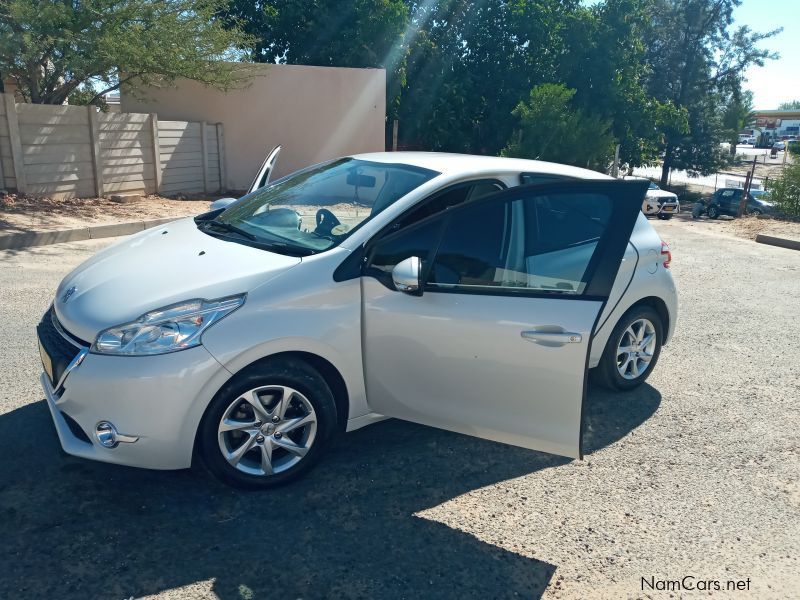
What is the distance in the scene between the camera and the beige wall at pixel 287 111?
54.3 ft

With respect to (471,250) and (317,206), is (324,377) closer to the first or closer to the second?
(471,250)

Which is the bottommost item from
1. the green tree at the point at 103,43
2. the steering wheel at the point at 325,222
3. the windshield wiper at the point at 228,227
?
→ the windshield wiper at the point at 228,227

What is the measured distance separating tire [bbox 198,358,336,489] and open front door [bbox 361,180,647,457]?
329mm

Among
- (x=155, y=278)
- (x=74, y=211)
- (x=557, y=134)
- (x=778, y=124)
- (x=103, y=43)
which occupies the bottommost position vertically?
(x=74, y=211)

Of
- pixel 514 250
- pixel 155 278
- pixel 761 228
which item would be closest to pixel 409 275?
pixel 514 250

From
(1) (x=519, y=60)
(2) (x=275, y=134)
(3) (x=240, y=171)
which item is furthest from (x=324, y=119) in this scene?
(1) (x=519, y=60)

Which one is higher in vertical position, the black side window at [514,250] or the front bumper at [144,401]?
the black side window at [514,250]

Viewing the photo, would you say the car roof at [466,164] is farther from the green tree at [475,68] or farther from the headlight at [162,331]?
the green tree at [475,68]

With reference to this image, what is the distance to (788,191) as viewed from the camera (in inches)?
665

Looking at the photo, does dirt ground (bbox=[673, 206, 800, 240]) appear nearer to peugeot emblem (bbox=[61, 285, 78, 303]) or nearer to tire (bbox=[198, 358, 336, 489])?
tire (bbox=[198, 358, 336, 489])

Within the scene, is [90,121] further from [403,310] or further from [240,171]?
[403,310]

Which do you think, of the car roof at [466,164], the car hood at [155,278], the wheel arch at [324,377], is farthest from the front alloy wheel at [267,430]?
the car roof at [466,164]

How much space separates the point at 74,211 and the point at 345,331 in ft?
33.1

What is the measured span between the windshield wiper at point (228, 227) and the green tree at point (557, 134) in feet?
68.4
